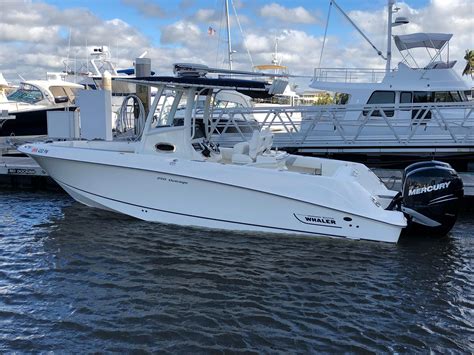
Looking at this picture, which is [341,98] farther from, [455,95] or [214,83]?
[214,83]

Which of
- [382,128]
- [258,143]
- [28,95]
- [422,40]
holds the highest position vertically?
[422,40]

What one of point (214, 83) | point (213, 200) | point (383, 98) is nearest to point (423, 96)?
point (383, 98)

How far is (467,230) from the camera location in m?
7.97

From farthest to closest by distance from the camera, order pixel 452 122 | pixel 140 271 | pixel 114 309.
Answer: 1. pixel 452 122
2. pixel 140 271
3. pixel 114 309

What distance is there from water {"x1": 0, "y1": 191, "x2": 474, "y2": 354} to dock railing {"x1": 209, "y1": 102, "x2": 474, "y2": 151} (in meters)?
3.83

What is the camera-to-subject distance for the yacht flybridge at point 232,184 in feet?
22.4

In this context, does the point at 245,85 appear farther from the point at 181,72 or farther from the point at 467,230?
the point at 467,230

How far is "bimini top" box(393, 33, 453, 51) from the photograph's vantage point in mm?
12586

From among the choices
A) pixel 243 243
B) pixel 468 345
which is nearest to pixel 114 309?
pixel 243 243

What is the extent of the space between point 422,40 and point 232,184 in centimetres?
844

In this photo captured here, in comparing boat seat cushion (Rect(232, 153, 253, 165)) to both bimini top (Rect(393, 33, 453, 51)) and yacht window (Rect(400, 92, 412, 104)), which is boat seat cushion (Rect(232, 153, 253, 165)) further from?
bimini top (Rect(393, 33, 453, 51))

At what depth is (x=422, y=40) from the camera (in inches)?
506

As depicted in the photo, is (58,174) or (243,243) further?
(58,174)

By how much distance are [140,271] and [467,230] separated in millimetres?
5320
